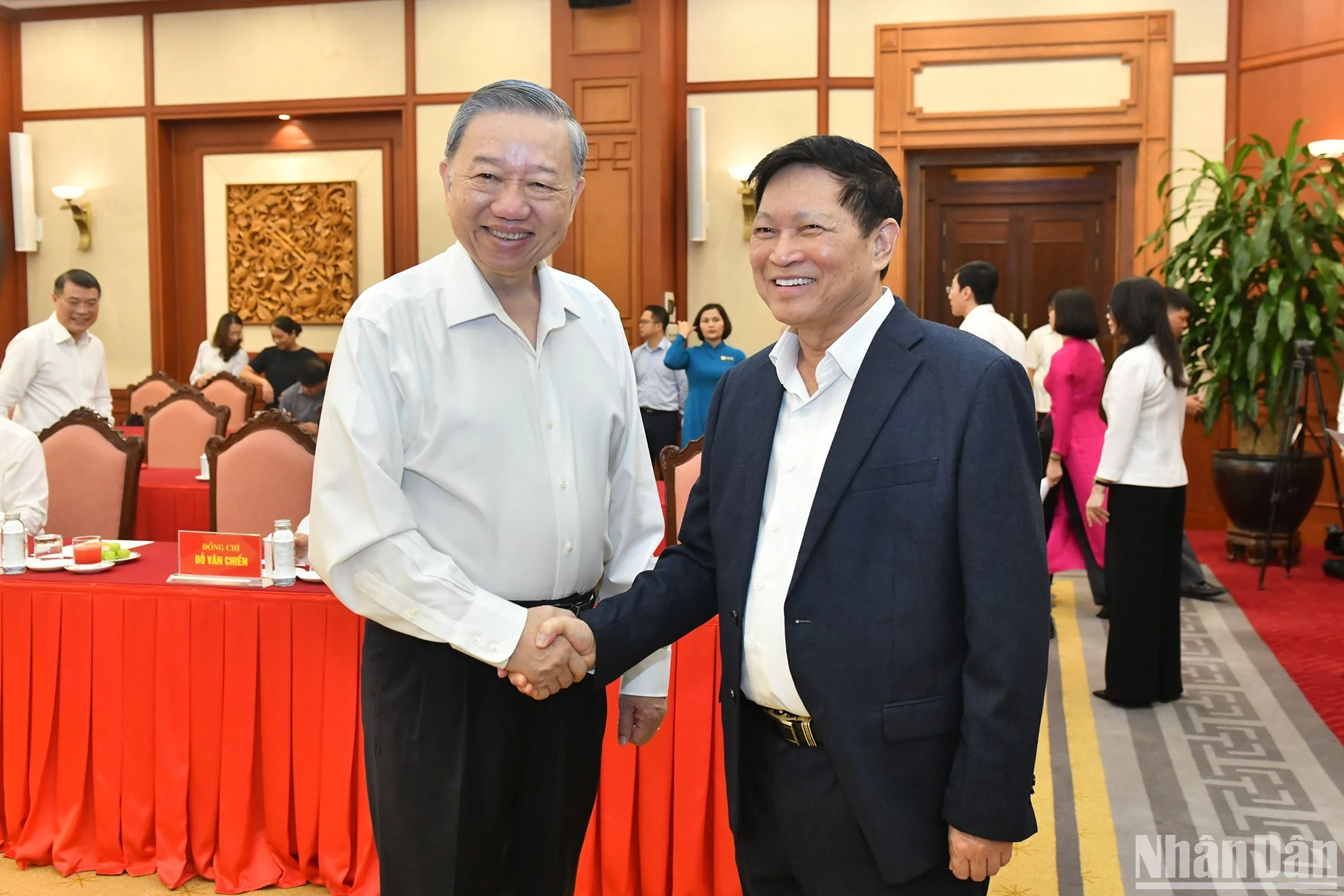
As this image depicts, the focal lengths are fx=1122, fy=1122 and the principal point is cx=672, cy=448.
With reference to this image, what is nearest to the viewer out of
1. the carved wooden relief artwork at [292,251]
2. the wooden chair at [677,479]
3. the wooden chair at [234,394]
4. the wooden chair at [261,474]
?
the wooden chair at [677,479]

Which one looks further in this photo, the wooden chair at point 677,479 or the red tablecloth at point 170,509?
the red tablecloth at point 170,509

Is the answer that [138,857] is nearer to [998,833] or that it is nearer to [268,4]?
[998,833]

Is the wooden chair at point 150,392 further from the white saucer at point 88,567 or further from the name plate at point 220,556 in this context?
the name plate at point 220,556

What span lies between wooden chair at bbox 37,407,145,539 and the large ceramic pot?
5526mm

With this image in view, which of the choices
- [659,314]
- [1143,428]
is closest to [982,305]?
[1143,428]

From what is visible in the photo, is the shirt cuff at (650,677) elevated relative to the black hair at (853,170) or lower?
lower

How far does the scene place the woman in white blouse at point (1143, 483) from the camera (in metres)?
3.86

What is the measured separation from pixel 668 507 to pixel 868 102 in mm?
5084

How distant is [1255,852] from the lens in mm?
2877

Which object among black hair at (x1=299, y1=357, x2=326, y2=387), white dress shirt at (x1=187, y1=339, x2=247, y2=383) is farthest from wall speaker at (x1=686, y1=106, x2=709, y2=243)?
white dress shirt at (x1=187, y1=339, x2=247, y2=383)

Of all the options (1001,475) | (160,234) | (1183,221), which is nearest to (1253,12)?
(1183,221)

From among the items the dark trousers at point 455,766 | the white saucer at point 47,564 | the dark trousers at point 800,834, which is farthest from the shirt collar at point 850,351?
the white saucer at point 47,564

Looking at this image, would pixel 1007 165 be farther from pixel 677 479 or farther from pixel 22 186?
pixel 22 186

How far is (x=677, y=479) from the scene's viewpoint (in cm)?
363
